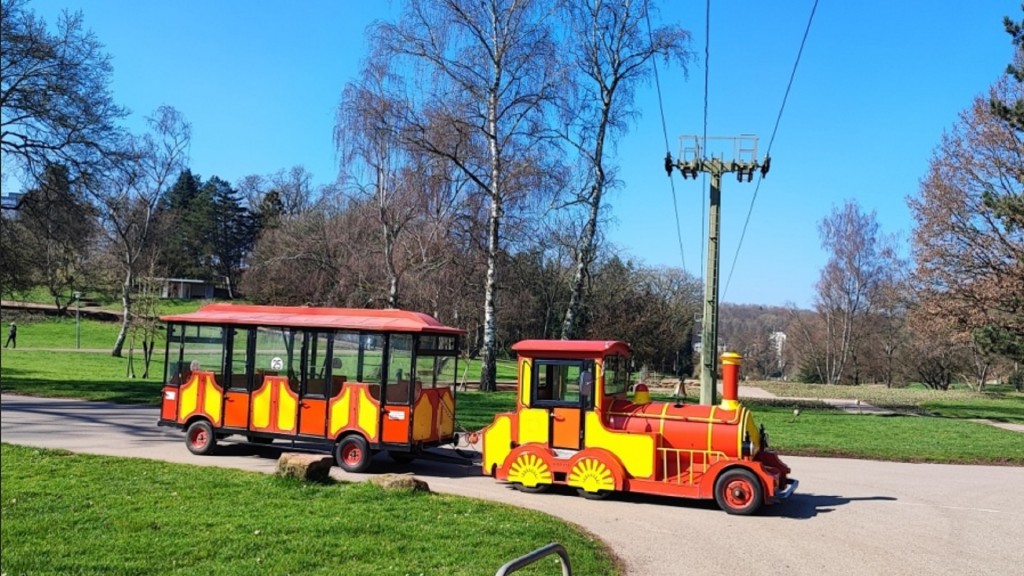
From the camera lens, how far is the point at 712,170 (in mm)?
24469

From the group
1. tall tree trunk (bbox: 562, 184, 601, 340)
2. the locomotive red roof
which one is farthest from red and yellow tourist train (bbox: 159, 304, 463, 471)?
tall tree trunk (bbox: 562, 184, 601, 340)

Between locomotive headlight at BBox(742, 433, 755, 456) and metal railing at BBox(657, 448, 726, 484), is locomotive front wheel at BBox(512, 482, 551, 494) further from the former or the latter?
locomotive headlight at BBox(742, 433, 755, 456)

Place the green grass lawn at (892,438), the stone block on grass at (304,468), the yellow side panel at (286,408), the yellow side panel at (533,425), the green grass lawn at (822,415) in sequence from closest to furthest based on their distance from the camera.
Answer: the stone block on grass at (304,468)
the yellow side panel at (533,425)
the yellow side panel at (286,408)
the green grass lawn at (892,438)
the green grass lawn at (822,415)

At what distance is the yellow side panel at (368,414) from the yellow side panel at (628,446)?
141 inches

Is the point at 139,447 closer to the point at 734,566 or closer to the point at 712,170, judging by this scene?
the point at 734,566

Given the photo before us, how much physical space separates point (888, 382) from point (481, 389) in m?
44.3

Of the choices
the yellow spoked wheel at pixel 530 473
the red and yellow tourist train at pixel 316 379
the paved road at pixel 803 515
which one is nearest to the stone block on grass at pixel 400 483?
the paved road at pixel 803 515

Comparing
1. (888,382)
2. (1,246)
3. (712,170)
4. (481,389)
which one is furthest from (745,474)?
(888,382)

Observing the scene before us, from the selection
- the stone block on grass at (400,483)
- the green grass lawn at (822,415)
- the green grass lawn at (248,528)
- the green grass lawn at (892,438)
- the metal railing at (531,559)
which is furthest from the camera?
the green grass lawn at (822,415)

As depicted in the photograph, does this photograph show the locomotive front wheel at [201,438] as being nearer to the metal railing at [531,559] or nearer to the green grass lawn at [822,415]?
the green grass lawn at [822,415]

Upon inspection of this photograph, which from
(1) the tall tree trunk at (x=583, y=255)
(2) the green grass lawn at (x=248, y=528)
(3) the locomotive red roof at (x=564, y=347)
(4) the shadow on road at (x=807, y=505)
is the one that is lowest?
(4) the shadow on road at (x=807, y=505)

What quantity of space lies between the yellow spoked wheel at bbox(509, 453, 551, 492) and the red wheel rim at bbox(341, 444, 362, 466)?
2.75 m

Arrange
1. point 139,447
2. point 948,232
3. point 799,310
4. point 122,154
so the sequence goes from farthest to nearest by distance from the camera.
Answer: point 799,310
point 948,232
point 122,154
point 139,447

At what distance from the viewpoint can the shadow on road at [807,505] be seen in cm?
1067
